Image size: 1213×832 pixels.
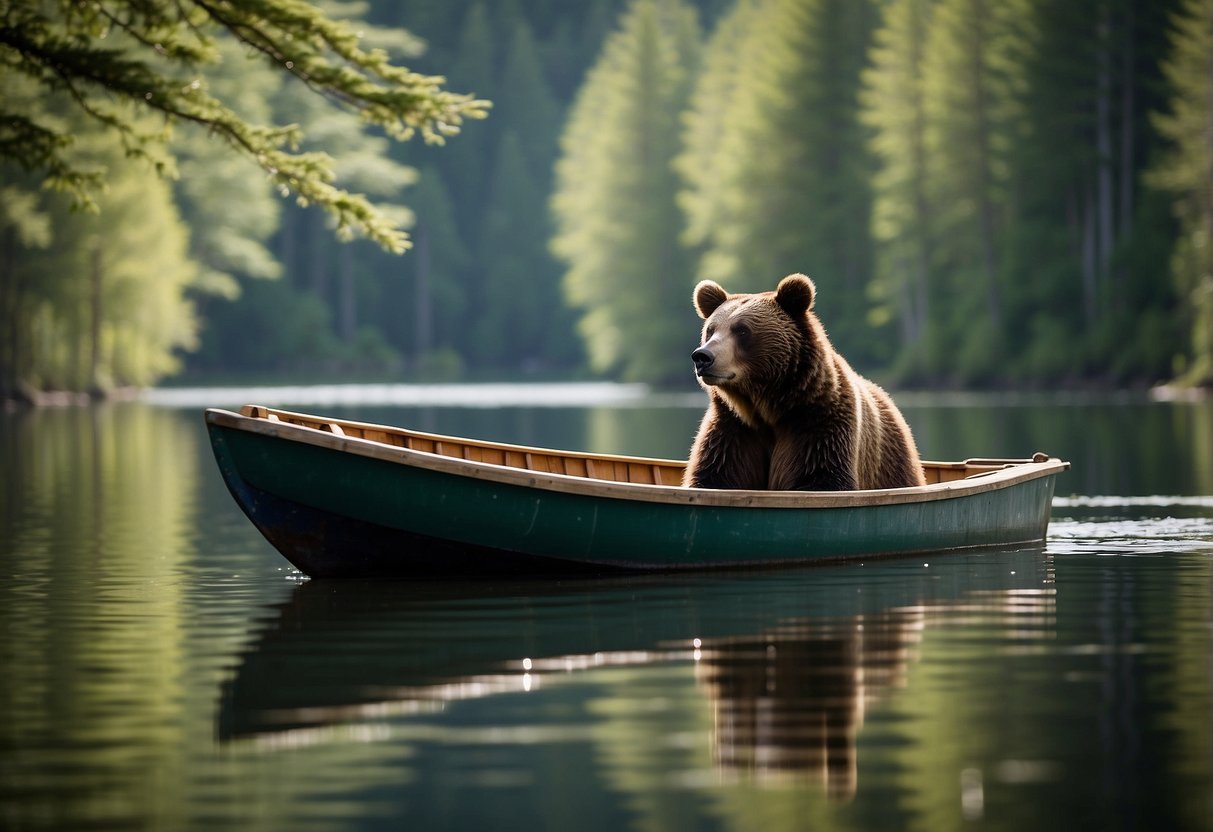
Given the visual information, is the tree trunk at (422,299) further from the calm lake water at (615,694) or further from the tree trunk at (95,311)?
the calm lake water at (615,694)

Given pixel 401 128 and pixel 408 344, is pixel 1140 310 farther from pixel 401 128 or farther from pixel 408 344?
pixel 408 344

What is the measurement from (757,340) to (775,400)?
41cm

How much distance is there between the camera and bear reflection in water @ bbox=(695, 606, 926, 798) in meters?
6.46

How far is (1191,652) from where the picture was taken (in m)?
8.80

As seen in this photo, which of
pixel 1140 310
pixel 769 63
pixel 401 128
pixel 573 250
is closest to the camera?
pixel 401 128

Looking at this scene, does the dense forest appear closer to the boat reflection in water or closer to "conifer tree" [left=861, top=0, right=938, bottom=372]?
"conifer tree" [left=861, top=0, right=938, bottom=372]

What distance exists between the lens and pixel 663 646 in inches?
358

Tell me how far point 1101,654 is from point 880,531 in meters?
4.22

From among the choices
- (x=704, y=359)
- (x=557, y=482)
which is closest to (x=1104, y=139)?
(x=704, y=359)

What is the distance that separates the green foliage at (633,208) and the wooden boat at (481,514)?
5336cm

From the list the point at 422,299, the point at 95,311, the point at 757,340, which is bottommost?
the point at 757,340

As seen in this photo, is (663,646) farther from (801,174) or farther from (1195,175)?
(801,174)

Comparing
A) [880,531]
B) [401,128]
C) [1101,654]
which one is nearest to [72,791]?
[1101,654]

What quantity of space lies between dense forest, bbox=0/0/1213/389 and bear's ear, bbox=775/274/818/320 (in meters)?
20.7
